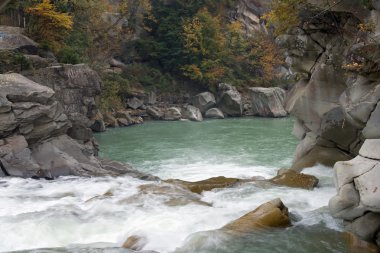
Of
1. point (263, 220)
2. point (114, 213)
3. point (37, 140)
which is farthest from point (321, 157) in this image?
point (37, 140)

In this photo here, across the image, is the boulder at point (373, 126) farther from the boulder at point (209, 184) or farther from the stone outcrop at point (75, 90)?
the stone outcrop at point (75, 90)

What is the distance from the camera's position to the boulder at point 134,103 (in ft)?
108

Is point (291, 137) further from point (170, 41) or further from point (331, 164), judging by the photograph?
point (170, 41)

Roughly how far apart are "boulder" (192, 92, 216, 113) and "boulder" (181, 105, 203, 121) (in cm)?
87

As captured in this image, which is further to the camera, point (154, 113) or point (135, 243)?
point (154, 113)

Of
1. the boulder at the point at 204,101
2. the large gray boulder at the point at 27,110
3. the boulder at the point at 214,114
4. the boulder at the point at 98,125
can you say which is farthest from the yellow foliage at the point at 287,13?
the boulder at the point at 204,101

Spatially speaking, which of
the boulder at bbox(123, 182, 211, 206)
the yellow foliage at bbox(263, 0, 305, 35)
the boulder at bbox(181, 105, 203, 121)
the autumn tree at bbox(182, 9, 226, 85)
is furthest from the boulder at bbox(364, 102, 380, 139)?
the autumn tree at bbox(182, 9, 226, 85)

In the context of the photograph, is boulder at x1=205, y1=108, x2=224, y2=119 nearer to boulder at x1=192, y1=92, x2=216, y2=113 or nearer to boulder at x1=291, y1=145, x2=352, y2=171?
boulder at x1=192, y1=92, x2=216, y2=113

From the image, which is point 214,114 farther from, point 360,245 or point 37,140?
point 360,245

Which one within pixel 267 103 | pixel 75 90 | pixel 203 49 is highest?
pixel 203 49

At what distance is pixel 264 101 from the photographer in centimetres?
3528

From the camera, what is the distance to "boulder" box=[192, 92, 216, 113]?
1388 inches

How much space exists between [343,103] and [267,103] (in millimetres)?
25861

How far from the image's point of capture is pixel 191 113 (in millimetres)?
33312
